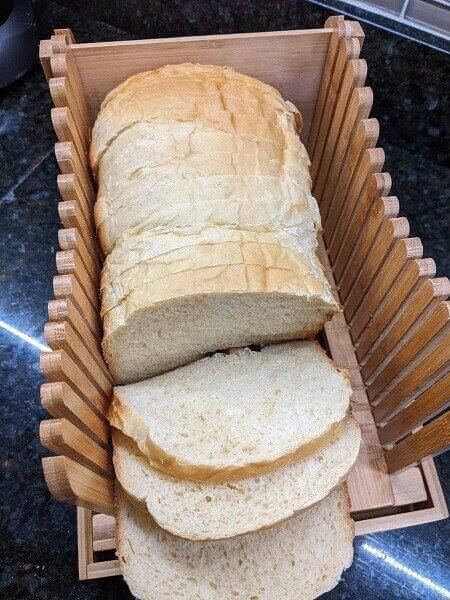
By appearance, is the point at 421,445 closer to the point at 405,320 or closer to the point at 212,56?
the point at 405,320

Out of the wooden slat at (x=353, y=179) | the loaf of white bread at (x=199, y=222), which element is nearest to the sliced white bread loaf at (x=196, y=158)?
the loaf of white bread at (x=199, y=222)

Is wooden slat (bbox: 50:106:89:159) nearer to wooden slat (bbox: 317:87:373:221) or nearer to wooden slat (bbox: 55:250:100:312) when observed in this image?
wooden slat (bbox: 55:250:100:312)

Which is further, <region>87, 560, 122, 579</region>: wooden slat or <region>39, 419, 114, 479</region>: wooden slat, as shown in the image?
<region>87, 560, 122, 579</region>: wooden slat

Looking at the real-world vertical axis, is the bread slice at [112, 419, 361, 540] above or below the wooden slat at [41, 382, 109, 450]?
below

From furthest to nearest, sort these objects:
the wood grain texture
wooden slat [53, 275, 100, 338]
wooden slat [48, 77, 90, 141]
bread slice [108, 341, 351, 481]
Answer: the wood grain texture, wooden slat [48, 77, 90, 141], bread slice [108, 341, 351, 481], wooden slat [53, 275, 100, 338]

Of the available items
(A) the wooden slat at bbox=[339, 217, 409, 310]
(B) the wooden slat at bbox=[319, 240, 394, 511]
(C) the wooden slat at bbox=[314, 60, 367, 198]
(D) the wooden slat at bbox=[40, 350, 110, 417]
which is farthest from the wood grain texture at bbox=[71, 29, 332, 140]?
(D) the wooden slat at bbox=[40, 350, 110, 417]

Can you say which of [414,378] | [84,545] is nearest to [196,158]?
[414,378]

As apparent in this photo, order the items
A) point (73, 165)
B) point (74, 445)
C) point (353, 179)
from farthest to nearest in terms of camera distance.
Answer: point (353, 179)
point (73, 165)
point (74, 445)
